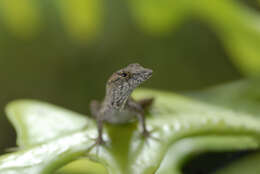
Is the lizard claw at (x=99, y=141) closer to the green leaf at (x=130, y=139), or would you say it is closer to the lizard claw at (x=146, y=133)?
the green leaf at (x=130, y=139)

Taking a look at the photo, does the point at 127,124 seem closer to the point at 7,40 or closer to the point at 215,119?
the point at 215,119

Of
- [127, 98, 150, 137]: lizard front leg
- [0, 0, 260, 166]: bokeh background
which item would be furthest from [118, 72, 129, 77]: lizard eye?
[0, 0, 260, 166]: bokeh background

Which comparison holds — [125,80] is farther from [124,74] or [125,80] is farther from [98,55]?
[98,55]

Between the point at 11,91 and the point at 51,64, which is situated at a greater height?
the point at 51,64

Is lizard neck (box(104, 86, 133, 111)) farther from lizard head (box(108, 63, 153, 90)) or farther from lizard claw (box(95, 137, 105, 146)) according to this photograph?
lizard claw (box(95, 137, 105, 146))

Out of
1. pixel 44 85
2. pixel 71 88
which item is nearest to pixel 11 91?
pixel 44 85

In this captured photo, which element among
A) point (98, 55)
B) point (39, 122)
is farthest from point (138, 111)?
point (98, 55)

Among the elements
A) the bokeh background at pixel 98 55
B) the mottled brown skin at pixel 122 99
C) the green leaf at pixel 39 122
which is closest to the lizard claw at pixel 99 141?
the mottled brown skin at pixel 122 99
